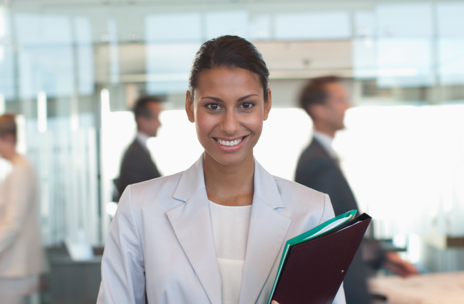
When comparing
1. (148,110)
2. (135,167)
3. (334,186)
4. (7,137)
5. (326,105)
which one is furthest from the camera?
(148,110)

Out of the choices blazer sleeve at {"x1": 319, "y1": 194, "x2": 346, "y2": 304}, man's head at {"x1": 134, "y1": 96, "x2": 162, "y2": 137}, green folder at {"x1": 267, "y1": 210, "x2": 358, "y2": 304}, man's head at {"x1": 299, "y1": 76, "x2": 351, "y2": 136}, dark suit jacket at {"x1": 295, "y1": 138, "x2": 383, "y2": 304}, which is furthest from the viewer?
man's head at {"x1": 134, "y1": 96, "x2": 162, "y2": 137}

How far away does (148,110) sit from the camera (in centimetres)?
361

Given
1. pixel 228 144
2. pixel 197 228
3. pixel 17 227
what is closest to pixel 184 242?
pixel 197 228

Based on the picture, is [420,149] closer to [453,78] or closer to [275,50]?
[453,78]

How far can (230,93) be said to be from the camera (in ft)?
4.03

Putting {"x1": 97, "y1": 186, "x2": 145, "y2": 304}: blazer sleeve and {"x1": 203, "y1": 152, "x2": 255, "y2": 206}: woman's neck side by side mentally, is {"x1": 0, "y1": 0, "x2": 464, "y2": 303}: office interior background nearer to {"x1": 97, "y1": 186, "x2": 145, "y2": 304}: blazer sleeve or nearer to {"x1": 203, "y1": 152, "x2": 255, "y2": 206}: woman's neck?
{"x1": 203, "y1": 152, "x2": 255, "y2": 206}: woman's neck

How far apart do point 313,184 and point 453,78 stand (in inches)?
75.2

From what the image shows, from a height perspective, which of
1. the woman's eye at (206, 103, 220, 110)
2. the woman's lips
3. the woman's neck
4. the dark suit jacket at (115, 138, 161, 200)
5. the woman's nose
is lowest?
the dark suit jacket at (115, 138, 161, 200)

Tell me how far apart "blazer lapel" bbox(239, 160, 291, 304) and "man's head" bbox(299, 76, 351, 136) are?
1.45m

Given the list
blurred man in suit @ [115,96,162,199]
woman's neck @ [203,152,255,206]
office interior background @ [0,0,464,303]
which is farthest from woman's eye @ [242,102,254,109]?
office interior background @ [0,0,464,303]

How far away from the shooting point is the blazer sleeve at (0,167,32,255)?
3.18 metres

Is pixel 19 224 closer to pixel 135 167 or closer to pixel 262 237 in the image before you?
pixel 135 167

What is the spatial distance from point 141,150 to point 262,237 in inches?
88.5

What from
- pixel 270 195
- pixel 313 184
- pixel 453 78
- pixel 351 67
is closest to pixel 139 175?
pixel 313 184
